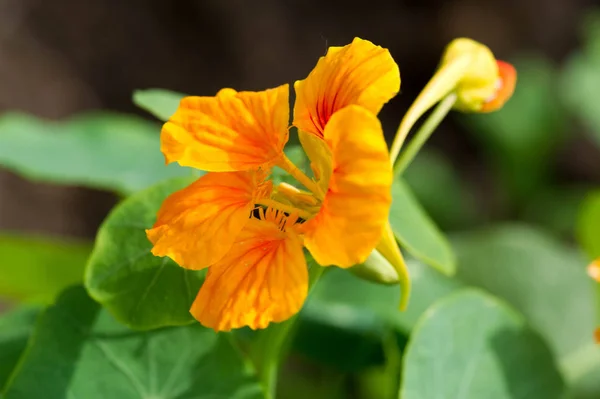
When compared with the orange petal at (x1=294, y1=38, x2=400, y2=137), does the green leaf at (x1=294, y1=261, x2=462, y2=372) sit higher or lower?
lower

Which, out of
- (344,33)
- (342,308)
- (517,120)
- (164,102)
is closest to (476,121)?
(517,120)

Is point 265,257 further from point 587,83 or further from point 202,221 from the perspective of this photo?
point 587,83

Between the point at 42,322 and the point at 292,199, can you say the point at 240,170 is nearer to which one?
the point at 292,199

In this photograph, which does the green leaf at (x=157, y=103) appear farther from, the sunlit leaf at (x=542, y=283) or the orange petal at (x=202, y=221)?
the sunlit leaf at (x=542, y=283)

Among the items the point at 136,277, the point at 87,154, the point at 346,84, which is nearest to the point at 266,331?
the point at 136,277

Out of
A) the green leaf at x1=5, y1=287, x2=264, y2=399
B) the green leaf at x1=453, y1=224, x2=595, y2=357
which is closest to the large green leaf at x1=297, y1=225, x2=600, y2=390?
the green leaf at x1=453, y1=224, x2=595, y2=357

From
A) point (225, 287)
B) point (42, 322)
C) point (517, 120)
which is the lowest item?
point (517, 120)

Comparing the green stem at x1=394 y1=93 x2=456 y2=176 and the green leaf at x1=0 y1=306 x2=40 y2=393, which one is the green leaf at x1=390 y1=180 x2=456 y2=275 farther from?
the green leaf at x1=0 y1=306 x2=40 y2=393
